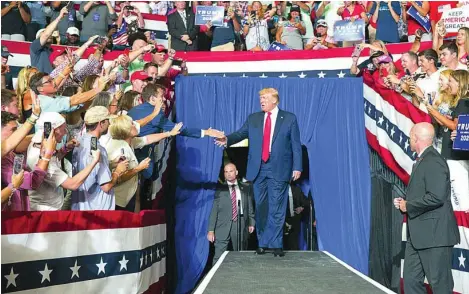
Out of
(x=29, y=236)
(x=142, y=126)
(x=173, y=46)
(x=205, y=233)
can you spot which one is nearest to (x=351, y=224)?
(x=205, y=233)

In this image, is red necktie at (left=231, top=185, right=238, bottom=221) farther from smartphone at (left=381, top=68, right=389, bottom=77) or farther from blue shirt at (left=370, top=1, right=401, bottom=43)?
blue shirt at (left=370, top=1, right=401, bottom=43)

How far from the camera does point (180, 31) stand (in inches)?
491

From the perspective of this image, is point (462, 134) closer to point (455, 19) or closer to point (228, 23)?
point (455, 19)

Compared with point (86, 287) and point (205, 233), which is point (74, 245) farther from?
point (205, 233)

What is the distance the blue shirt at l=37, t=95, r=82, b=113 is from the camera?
624cm

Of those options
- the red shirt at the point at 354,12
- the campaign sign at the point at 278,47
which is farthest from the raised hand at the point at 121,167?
the red shirt at the point at 354,12

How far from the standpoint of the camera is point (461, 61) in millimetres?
8227

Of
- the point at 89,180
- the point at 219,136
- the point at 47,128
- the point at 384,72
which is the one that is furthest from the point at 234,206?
the point at 47,128

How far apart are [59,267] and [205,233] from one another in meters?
4.74

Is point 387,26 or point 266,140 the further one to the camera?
point 387,26

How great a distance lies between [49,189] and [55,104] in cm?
108

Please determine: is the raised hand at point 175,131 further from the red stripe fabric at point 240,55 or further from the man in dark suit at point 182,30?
the man in dark suit at point 182,30

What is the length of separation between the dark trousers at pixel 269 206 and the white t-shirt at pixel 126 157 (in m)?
1.45

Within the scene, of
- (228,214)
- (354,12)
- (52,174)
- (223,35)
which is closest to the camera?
(52,174)
